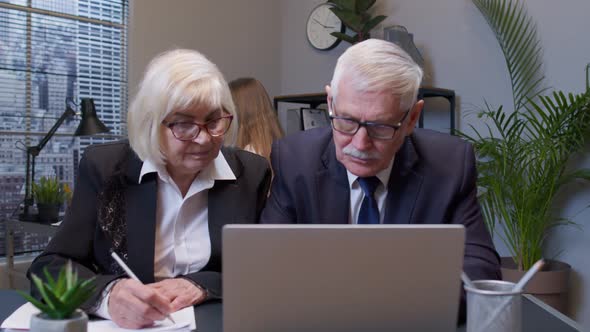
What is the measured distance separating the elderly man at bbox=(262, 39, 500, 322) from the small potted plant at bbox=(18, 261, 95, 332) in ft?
2.46

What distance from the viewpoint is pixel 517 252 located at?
3174 millimetres

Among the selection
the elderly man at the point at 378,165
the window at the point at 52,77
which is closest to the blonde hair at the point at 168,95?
the elderly man at the point at 378,165

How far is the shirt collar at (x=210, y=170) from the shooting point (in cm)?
161

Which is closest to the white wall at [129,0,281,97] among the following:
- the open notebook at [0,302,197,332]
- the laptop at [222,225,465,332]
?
the open notebook at [0,302,197,332]

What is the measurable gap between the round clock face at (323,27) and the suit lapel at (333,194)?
3215mm

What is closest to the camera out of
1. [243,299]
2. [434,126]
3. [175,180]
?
[243,299]

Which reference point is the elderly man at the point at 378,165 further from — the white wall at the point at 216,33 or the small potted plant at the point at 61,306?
the white wall at the point at 216,33

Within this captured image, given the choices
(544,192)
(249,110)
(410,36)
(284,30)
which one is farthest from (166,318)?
(284,30)

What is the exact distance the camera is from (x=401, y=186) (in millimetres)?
1555

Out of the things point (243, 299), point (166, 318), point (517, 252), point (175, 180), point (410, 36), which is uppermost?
point (410, 36)

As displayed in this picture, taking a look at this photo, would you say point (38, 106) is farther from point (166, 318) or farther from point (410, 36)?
point (166, 318)

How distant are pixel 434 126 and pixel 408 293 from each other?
326 cm

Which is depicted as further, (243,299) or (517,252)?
(517,252)

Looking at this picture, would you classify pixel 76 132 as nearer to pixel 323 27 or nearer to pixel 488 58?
pixel 323 27
